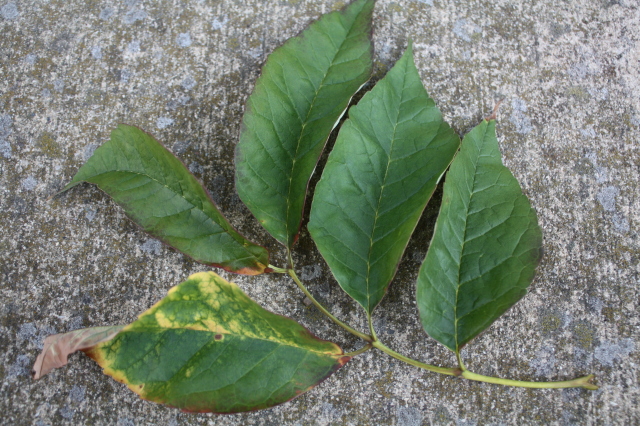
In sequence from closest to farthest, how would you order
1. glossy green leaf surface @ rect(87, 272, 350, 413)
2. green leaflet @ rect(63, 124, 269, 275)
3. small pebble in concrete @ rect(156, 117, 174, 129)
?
glossy green leaf surface @ rect(87, 272, 350, 413)
green leaflet @ rect(63, 124, 269, 275)
small pebble in concrete @ rect(156, 117, 174, 129)

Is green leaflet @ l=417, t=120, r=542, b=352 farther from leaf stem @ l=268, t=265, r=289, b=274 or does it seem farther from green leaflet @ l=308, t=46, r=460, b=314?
leaf stem @ l=268, t=265, r=289, b=274

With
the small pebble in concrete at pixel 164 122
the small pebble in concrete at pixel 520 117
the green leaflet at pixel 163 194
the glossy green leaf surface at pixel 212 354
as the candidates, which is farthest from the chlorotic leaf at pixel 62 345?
the small pebble in concrete at pixel 520 117

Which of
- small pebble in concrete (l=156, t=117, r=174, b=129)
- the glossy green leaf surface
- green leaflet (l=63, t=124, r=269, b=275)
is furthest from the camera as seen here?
small pebble in concrete (l=156, t=117, r=174, b=129)

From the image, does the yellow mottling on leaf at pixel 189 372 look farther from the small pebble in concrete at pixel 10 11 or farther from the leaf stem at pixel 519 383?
the small pebble in concrete at pixel 10 11

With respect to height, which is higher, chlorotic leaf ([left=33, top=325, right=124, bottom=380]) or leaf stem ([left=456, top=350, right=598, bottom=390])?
chlorotic leaf ([left=33, top=325, right=124, bottom=380])

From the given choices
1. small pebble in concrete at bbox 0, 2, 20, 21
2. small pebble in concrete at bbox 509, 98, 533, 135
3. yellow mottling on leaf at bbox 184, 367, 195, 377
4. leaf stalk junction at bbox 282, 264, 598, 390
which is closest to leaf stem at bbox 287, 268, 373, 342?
leaf stalk junction at bbox 282, 264, 598, 390

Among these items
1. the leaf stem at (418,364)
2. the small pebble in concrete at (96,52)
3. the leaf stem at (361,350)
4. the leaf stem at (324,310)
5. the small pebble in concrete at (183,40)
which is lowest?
the leaf stem at (418,364)
